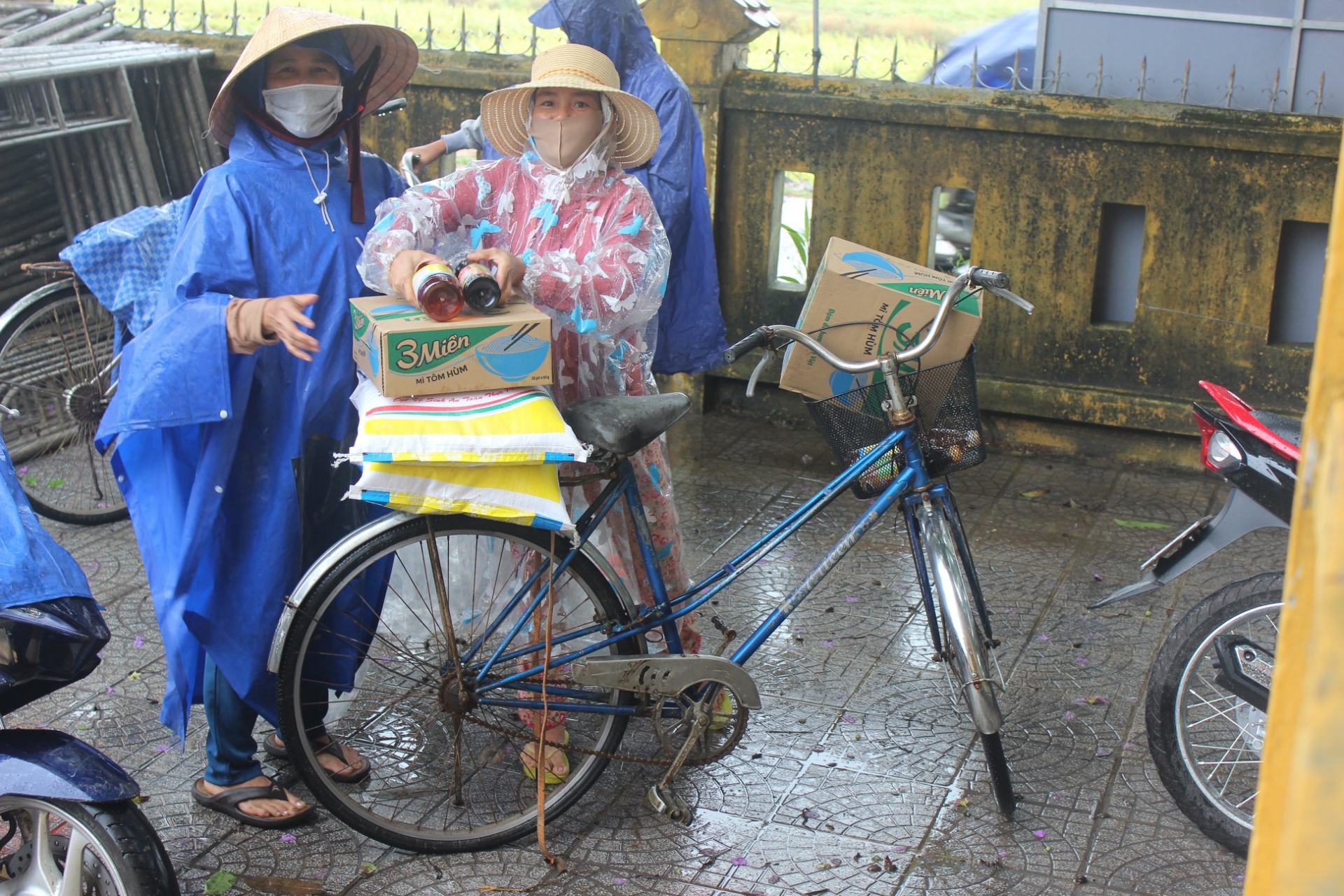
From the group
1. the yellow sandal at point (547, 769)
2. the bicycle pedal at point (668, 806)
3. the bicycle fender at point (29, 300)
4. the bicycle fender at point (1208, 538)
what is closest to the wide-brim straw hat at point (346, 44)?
the yellow sandal at point (547, 769)

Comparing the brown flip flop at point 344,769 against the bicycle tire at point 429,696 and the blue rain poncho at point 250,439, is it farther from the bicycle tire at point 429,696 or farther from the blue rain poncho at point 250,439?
the blue rain poncho at point 250,439

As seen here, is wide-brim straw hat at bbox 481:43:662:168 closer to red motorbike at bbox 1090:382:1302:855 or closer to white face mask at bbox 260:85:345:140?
white face mask at bbox 260:85:345:140

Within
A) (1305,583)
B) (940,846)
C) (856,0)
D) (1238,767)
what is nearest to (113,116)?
(940,846)

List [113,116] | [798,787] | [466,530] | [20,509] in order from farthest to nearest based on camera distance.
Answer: [113,116] < [798,787] < [466,530] < [20,509]

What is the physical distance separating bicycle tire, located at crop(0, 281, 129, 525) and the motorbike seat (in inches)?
147

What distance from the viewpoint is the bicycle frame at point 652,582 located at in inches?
118

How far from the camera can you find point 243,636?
9.89ft

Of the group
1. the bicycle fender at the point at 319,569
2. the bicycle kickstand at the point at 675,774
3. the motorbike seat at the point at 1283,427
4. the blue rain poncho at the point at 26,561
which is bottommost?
the bicycle kickstand at the point at 675,774

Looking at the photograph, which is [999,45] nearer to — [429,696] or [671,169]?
[671,169]

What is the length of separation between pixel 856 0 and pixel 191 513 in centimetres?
1934

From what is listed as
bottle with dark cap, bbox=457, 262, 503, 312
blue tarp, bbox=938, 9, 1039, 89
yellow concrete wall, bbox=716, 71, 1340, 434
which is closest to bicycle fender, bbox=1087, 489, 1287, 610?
bottle with dark cap, bbox=457, 262, 503, 312

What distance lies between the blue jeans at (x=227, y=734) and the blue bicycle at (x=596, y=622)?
6.6 inches

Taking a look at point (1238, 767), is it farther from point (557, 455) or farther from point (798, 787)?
point (557, 455)

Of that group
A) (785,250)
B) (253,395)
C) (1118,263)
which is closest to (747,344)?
(253,395)
